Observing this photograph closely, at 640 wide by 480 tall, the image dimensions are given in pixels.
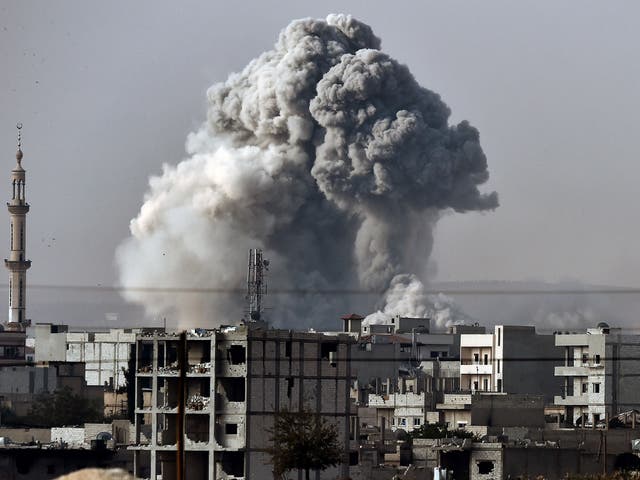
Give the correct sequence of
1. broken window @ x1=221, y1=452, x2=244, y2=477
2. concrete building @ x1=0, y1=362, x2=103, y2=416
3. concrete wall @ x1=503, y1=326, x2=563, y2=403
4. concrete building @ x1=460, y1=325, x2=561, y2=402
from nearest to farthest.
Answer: broken window @ x1=221, y1=452, x2=244, y2=477
concrete building @ x1=0, y1=362, x2=103, y2=416
concrete wall @ x1=503, y1=326, x2=563, y2=403
concrete building @ x1=460, y1=325, x2=561, y2=402

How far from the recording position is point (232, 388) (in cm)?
5803

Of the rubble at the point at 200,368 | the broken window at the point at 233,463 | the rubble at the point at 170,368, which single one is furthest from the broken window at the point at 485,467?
the rubble at the point at 170,368

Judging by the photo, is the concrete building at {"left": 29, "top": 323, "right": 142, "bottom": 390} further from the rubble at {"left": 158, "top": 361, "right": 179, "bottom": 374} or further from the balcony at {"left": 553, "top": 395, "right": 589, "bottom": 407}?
the rubble at {"left": 158, "top": 361, "right": 179, "bottom": 374}

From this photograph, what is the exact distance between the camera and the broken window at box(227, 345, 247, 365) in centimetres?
5816

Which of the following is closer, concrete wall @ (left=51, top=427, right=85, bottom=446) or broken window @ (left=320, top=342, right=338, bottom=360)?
broken window @ (left=320, top=342, right=338, bottom=360)

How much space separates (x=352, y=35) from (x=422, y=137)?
7827 millimetres

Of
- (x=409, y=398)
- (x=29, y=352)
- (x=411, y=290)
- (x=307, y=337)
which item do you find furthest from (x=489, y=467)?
(x=411, y=290)

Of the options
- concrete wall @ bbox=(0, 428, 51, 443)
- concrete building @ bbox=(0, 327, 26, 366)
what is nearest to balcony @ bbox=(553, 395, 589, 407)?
concrete wall @ bbox=(0, 428, 51, 443)

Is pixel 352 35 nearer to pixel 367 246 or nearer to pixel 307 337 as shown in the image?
pixel 367 246

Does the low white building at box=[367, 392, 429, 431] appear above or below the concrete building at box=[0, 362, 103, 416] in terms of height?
below

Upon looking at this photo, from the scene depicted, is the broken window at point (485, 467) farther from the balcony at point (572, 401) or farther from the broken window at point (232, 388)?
the balcony at point (572, 401)

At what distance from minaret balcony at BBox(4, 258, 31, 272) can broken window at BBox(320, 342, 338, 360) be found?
6884cm

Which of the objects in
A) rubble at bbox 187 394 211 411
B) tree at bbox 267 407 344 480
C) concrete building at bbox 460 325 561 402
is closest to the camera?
tree at bbox 267 407 344 480

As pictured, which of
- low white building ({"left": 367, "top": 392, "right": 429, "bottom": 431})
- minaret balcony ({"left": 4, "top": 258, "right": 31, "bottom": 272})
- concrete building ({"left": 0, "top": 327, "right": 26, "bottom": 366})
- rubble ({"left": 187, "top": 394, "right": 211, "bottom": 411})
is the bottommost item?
low white building ({"left": 367, "top": 392, "right": 429, "bottom": 431})
